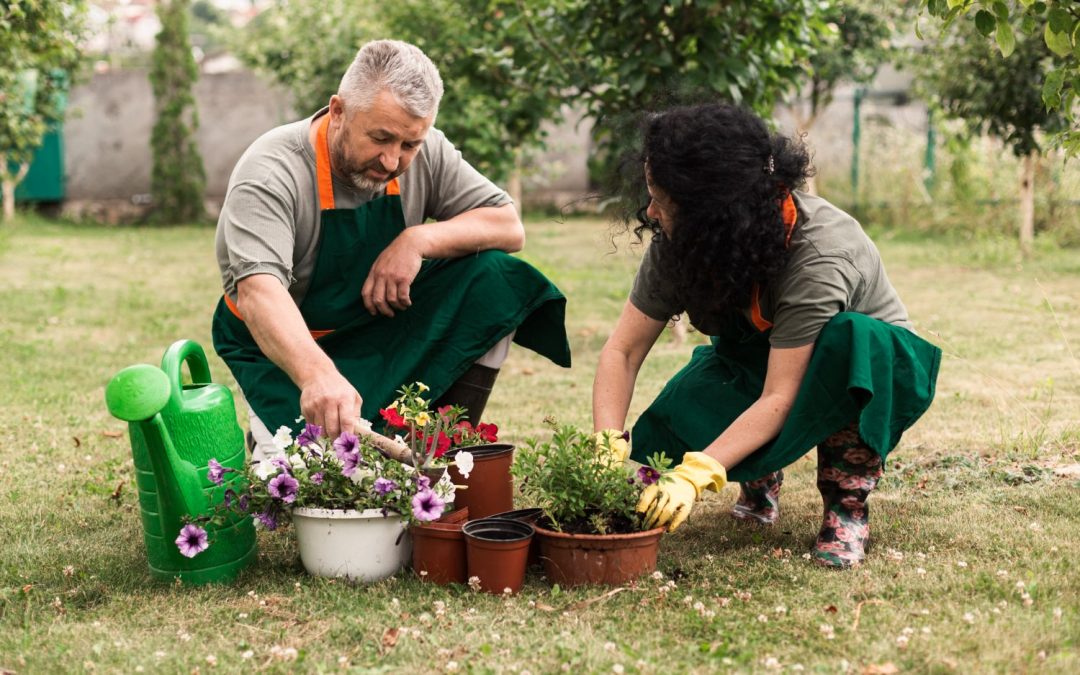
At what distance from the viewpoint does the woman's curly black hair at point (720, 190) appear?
2.56m

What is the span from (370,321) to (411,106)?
2.18 feet

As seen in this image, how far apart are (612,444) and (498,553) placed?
1.35ft

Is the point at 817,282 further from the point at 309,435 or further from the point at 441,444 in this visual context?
the point at 309,435

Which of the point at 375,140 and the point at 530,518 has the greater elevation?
the point at 375,140

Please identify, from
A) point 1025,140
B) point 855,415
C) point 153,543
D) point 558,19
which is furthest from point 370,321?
point 1025,140

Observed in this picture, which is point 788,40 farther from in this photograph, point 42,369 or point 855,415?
point 42,369

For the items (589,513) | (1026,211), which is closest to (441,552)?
(589,513)

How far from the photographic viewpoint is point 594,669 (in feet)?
7.00

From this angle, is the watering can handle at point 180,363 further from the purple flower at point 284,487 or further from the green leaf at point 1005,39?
the green leaf at point 1005,39

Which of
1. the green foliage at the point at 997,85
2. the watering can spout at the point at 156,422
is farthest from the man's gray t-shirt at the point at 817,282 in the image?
the green foliage at the point at 997,85

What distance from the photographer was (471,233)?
321 centimetres

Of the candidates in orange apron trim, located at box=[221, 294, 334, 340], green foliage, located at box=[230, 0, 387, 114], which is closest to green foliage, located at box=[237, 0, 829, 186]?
orange apron trim, located at box=[221, 294, 334, 340]

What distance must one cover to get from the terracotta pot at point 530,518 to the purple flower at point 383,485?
0.27m

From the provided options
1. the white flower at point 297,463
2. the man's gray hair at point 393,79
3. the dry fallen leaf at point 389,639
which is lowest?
the dry fallen leaf at point 389,639
